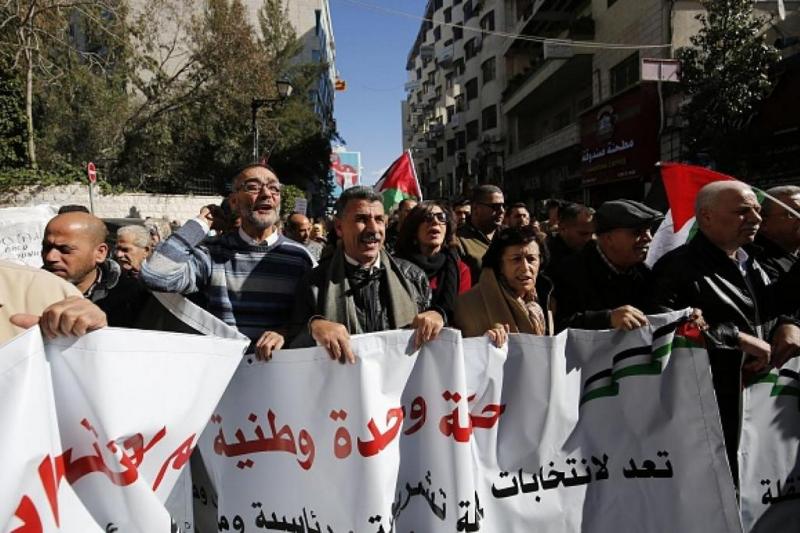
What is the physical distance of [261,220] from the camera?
270cm

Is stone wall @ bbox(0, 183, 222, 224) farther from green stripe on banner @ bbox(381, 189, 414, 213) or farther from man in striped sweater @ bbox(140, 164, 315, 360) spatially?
man in striped sweater @ bbox(140, 164, 315, 360)

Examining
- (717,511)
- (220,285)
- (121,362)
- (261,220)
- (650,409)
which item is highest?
(261,220)

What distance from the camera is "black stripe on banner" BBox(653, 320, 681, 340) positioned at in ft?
8.25

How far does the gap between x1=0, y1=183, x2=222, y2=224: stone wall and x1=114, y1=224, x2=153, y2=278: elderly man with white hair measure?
1289 centimetres

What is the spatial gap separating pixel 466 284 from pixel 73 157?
66.7ft

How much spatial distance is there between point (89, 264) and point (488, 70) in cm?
3828

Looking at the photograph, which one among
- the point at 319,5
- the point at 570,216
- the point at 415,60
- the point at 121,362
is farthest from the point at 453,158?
the point at 121,362

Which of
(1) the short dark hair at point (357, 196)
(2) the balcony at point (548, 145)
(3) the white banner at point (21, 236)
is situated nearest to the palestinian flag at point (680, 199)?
(1) the short dark hair at point (357, 196)

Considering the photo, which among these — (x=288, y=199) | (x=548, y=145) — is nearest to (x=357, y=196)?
(x=288, y=199)

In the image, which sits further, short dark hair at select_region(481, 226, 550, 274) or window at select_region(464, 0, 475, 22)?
window at select_region(464, 0, 475, 22)

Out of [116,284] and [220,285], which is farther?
[116,284]

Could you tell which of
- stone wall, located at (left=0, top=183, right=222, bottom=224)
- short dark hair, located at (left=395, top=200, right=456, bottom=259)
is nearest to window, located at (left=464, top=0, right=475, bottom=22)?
stone wall, located at (left=0, top=183, right=222, bottom=224)

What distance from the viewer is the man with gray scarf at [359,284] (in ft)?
8.17

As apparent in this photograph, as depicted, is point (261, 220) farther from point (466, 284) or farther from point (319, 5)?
point (319, 5)
